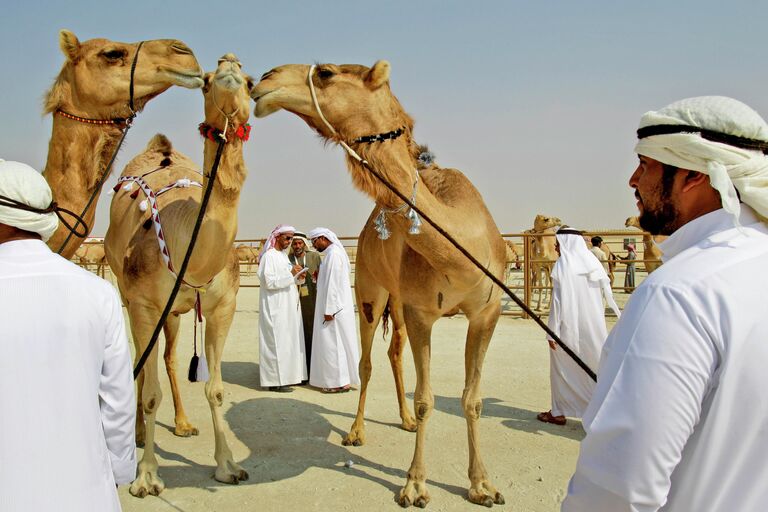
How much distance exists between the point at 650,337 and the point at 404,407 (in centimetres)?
510

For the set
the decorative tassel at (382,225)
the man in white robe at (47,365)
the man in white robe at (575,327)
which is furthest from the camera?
the man in white robe at (575,327)

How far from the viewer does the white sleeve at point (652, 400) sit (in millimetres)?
1273

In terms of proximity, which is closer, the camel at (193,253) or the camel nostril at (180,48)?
the camel at (193,253)

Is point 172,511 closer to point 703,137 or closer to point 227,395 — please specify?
point 227,395

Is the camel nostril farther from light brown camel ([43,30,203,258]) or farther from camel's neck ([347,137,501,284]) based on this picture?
camel's neck ([347,137,501,284])

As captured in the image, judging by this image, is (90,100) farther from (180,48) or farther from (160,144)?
(160,144)

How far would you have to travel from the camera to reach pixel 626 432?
4.27ft

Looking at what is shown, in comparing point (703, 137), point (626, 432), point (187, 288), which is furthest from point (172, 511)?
point (703, 137)

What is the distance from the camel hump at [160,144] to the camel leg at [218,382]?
7.40 feet

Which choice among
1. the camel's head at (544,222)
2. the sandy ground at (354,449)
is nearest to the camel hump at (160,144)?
the sandy ground at (354,449)

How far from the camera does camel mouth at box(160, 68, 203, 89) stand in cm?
387

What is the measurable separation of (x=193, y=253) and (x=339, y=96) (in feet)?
5.09

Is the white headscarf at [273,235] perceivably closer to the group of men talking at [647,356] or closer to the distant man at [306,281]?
the distant man at [306,281]

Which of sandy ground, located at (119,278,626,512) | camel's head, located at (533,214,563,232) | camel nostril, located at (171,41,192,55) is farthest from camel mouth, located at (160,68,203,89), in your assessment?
camel's head, located at (533,214,563,232)
